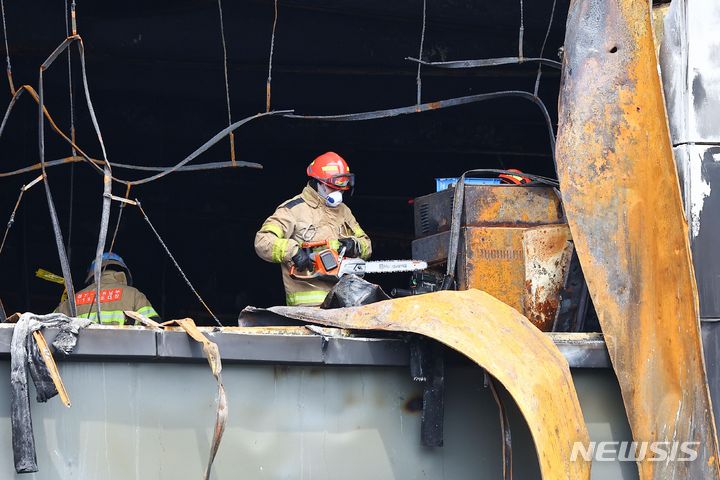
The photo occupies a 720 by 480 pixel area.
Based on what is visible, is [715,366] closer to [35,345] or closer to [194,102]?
[35,345]

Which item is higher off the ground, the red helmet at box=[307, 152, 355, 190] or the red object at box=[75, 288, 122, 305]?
the red helmet at box=[307, 152, 355, 190]

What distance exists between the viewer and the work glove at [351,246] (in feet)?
21.9

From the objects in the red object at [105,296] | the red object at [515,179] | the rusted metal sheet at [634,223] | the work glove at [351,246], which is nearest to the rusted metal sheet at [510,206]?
the red object at [515,179]

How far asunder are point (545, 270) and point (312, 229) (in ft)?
6.64

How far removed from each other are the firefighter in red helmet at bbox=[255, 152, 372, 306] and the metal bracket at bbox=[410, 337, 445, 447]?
7.31ft

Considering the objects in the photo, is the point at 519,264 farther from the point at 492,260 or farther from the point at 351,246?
the point at 351,246

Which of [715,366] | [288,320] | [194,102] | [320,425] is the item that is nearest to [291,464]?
[320,425]

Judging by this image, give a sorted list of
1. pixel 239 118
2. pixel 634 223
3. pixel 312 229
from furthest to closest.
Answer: pixel 239 118
pixel 312 229
pixel 634 223

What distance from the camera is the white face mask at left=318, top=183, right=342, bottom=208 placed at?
6875mm

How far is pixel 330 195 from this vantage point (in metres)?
6.87

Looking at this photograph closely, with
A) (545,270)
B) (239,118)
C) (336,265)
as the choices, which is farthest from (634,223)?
(239,118)

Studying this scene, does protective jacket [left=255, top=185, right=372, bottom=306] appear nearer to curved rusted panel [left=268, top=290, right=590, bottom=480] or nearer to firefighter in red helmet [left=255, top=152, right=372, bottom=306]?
firefighter in red helmet [left=255, top=152, right=372, bottom=306]

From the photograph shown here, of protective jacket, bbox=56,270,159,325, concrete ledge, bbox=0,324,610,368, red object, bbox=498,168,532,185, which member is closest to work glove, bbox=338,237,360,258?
red object, bbox=498,168,532,185

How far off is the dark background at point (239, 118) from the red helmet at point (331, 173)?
1.44m
